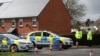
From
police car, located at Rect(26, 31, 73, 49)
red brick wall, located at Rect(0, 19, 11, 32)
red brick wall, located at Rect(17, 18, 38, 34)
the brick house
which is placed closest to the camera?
police car, located at Rect(26, 31, 73, 49)

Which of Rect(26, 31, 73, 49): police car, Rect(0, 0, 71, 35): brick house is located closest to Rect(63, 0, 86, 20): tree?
→ Rect(0, 0, 71, 35): brick house

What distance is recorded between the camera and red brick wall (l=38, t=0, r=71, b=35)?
5778 centimetres

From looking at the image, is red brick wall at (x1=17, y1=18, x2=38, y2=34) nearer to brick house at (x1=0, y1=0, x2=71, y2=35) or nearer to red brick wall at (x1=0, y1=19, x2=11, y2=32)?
brick house at (x1=0, y1=0, x2=71, y2=35)

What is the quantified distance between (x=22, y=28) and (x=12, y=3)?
762 centimetres

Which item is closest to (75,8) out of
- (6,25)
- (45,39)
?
(6,25)

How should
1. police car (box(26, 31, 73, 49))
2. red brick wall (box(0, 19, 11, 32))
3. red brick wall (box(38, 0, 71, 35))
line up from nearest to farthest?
police car (box(26, 31, 73, 49))
red brick wall (box(38, 0, 71, 35))
red brick wall (box(0, 19, 11, 32))

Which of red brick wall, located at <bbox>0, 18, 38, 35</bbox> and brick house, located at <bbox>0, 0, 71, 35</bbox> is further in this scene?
red brick wall, located at <bbox>0, 18, 38, 35</bbox>

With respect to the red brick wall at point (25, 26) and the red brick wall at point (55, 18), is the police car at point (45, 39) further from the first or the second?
the red brick wall at point (25, 26)

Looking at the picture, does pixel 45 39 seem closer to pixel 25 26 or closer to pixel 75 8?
pixel 25 26

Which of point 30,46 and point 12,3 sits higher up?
point 12,3

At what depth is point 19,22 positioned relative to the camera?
61.3 m

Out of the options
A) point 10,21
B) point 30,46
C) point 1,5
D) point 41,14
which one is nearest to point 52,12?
point 41,14

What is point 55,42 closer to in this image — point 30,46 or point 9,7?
point 30,46

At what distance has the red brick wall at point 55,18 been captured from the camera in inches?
2275
